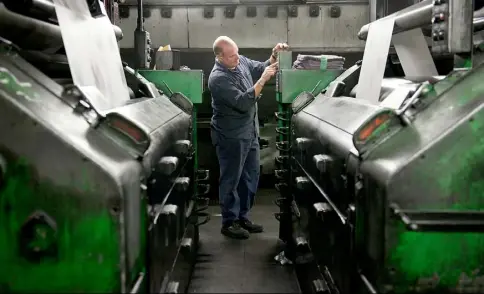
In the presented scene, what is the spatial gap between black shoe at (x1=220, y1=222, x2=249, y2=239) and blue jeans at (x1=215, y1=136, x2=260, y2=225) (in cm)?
4

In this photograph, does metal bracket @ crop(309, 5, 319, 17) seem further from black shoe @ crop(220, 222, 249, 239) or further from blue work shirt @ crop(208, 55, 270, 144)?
black shoe @ crop(220, 222, 249, 239)

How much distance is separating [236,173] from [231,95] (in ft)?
2.07

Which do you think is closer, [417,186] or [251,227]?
Answer: [417,186]

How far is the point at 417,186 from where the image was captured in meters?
1.63

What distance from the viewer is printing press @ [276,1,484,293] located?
1633 mm

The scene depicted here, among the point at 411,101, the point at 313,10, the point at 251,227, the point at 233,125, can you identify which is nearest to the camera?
the point at 411,101

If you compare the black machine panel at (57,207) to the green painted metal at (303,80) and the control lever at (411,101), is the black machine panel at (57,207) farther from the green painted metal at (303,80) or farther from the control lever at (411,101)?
the green painted metal at (303,80)

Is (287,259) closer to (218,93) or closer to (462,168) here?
(218,93)

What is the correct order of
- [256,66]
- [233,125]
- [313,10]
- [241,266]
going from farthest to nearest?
[313,10] → [256,66] → [233,125] → [241,266]

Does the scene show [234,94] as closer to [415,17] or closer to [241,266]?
[241,266]

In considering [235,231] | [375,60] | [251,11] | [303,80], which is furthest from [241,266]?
[251,11]

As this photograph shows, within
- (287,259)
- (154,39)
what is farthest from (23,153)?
(154,39)

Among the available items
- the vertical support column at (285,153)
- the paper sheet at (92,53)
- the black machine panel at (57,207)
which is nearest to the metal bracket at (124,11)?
the vertical support column at (285,153)

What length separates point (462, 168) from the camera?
1645 millimetres
